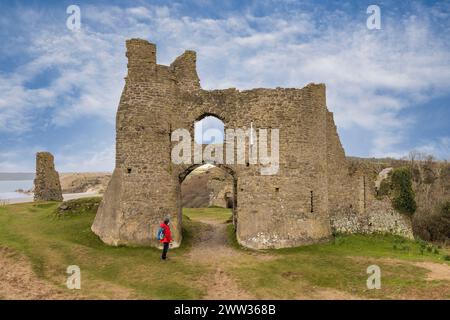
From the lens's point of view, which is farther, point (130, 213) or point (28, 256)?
point (130, 213)

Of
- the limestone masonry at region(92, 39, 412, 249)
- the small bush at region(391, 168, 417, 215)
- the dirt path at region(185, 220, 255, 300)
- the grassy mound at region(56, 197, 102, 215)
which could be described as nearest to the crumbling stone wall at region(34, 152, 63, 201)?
the grassy mound at region(56, 197, 102, 215)

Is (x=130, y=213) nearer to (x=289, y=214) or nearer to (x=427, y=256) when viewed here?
(x=289, y=214)

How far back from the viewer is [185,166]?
1981 cm

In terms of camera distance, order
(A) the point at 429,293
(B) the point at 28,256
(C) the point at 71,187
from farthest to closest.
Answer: (C) the point at 71,187, (B) the point at 28,256, (A) the point at 429,293

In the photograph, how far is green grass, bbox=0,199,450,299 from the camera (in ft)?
43.8

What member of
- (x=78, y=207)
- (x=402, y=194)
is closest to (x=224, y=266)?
(x=78, y=207)

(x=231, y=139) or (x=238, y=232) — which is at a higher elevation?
(x=231, y=139)

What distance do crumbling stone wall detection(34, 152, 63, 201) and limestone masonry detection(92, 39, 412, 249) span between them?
15.0 metres

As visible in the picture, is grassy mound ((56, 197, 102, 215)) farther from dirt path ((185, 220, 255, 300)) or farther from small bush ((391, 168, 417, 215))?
small bush ((391, 168, 417, 215))

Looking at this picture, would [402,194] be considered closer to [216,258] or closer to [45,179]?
[216,258]

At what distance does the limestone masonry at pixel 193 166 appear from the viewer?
Answer: 739 inches
